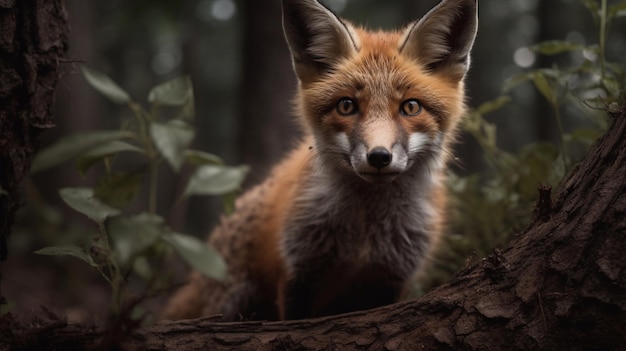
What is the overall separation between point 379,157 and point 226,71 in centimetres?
2584

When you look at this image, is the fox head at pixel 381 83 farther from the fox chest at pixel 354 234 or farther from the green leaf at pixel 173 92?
the green leaf at pixel 173 92

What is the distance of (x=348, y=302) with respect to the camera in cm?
357

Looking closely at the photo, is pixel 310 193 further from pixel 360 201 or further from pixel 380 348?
pixel 380 348

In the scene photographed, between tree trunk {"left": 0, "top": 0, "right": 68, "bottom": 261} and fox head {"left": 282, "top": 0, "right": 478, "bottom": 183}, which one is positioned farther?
fox head {"left": 282, "top": 0, "right": 478, "bottom": 183}

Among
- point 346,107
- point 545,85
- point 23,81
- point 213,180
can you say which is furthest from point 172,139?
point 545,85

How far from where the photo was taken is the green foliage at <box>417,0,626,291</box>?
317 centimetres

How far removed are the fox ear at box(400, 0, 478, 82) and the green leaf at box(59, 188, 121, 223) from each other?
185 cm

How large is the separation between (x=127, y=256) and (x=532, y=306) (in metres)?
1.53

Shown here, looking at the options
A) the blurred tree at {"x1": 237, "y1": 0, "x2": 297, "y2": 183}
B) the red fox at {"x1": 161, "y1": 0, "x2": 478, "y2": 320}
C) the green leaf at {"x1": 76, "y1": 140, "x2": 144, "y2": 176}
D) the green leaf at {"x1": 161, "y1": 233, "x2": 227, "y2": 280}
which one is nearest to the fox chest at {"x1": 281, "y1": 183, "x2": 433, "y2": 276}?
the red fox at {"x1": 161, "y1": 0, "x2": 478, "y2": 320}

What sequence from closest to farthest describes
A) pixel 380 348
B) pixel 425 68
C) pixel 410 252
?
1. pixel 380 348
2. pixel 425 68
3. pixel 410 252

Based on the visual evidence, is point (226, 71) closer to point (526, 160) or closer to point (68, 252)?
point (526, 160)

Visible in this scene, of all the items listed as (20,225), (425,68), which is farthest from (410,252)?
(20,225)

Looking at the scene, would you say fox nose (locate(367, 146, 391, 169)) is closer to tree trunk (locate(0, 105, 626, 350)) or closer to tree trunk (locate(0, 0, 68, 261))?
tree trunk (locate(0, 105, 626, 350))

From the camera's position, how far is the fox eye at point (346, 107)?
2.96 meters
